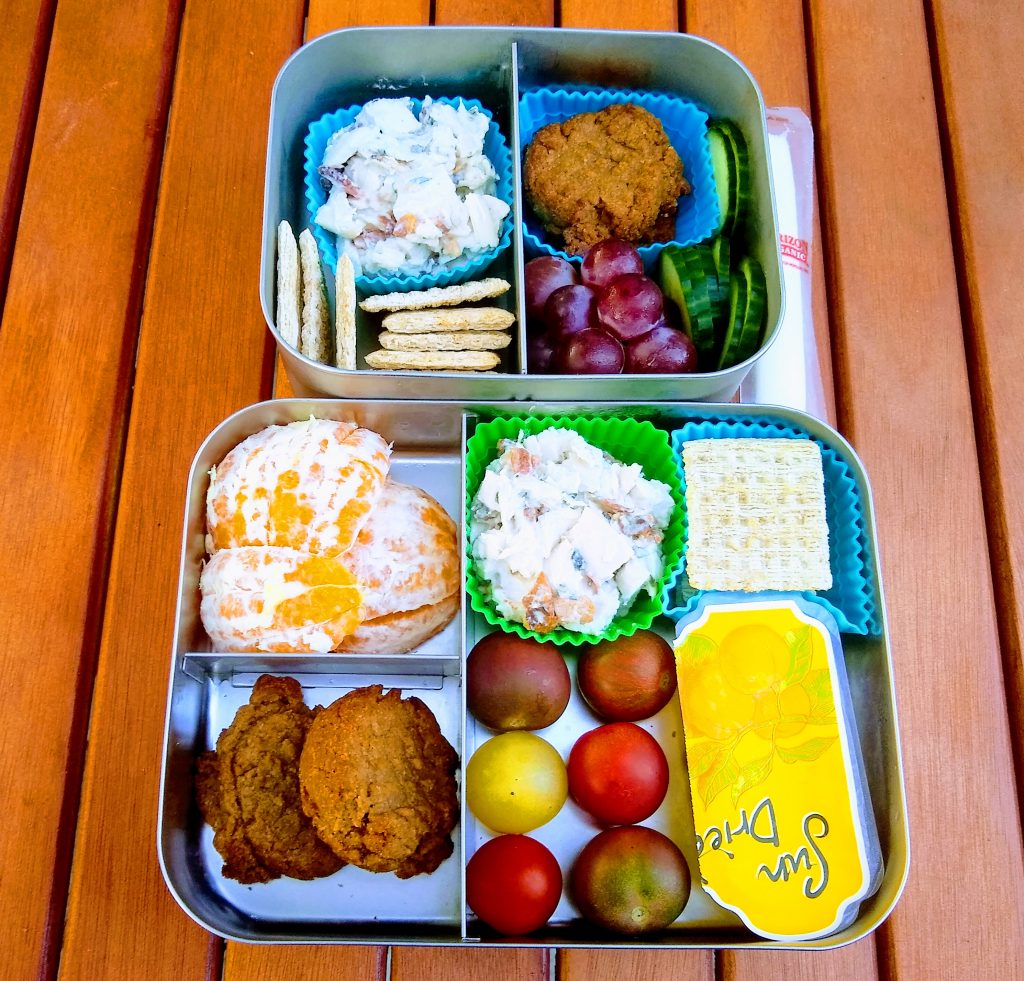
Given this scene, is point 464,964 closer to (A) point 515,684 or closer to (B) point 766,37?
(A) point 515,684

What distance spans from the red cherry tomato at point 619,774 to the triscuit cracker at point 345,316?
2.03ft

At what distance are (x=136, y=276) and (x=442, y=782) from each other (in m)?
1.02

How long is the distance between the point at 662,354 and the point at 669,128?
0.51 metres

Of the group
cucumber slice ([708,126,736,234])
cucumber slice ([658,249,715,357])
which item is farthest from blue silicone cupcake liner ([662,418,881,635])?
cucumber slice ([708,126,736,234])

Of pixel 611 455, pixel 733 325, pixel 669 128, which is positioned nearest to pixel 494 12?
pixel 669 128

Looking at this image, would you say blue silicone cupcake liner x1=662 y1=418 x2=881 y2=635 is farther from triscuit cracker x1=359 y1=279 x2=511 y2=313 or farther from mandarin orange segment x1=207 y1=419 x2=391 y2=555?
mandarin orange segment x1=207 y1=419 x2=391 y2=555

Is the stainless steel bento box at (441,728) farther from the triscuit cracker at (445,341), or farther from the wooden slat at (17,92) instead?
the wooden slat at (17,92)

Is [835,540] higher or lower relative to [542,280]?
lower

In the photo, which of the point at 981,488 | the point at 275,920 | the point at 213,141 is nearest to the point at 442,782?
the point at 275,920

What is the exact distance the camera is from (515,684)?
1.19 meters

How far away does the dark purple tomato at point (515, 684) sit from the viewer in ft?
3.91

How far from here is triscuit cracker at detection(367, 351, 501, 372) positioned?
4.12 ft

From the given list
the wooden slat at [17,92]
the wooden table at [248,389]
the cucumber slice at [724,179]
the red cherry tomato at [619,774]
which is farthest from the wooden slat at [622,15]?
the red cherry tomato at [619,774]

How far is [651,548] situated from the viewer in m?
1.26
